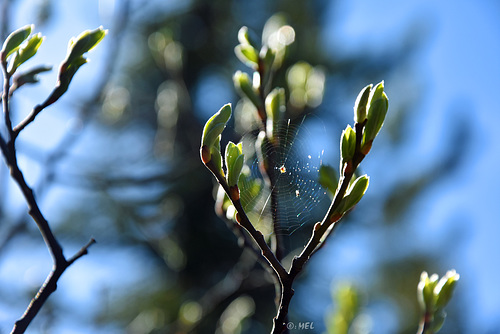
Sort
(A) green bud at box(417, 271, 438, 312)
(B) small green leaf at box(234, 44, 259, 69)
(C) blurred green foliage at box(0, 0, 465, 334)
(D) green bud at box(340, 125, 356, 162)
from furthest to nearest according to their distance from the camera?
(C) blurred green foliage at box(0, 0, 465, 334), (B) small green leaf at box(234, 44, 259, 69), (A) green bud at box(417, 271, 438, 312), (D) green bud at box(340, 125, 356, 162)

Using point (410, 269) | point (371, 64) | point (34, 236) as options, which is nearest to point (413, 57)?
point (371, 64)

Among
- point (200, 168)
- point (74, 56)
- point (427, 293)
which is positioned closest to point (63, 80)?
point (74, 56)

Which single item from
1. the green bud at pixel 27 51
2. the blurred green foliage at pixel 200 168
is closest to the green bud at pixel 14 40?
the green bud at pixel 27 51

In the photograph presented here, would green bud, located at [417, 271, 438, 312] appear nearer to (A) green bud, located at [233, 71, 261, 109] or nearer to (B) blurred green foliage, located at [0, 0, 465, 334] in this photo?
(A) green bud, located at [233, 71, 261, 109]

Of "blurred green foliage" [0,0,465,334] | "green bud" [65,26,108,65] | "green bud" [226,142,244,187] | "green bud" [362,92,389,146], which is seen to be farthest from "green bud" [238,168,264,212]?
"blurred green foliage" [0,0,465,334]

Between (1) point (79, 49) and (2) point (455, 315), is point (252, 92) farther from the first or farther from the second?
(2) point (455, 315)

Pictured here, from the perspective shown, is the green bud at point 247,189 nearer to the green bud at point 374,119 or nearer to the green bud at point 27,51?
the green bud at point 374,119

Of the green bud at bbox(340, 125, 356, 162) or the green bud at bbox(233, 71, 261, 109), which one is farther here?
the green bud at bbox(233, 71, 261, 109)
